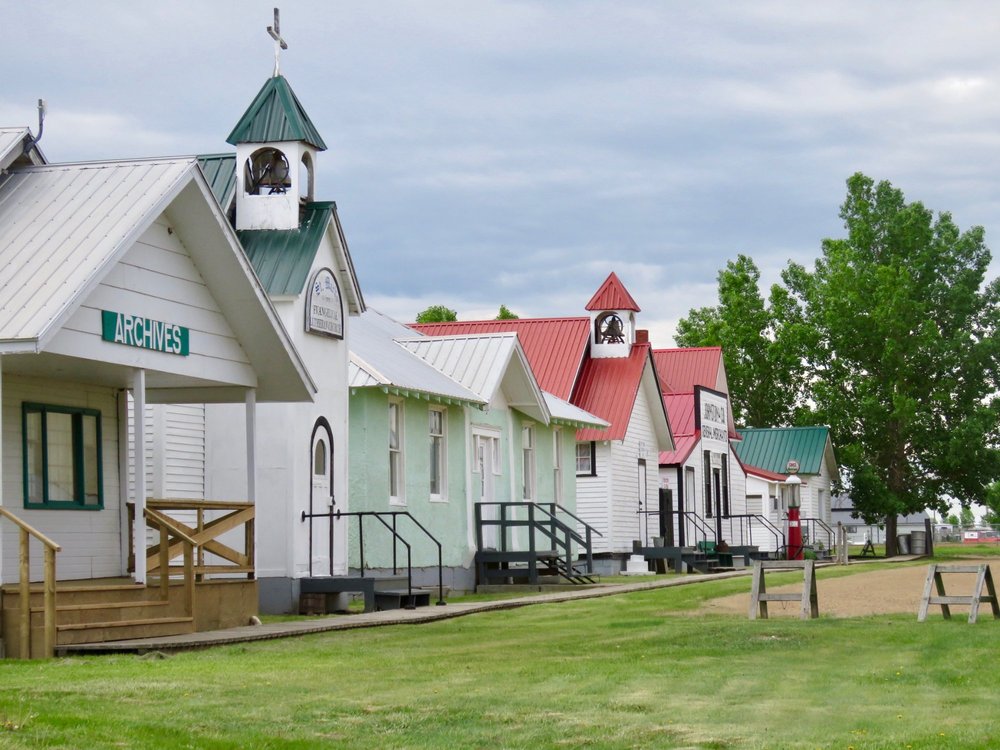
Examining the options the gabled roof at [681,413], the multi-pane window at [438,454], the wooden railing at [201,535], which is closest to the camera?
the wooden railing at [201,535]

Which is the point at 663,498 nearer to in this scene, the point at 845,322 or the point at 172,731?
the point at 845,322

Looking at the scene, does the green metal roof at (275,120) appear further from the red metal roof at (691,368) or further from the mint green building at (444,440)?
the red metal roof at (691,368)

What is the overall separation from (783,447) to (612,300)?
20009 millimetres

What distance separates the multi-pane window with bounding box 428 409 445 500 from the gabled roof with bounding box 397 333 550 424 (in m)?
0.97

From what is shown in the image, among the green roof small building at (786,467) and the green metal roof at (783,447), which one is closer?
the green roof small building at (786,467)

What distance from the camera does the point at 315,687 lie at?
11.8 meters

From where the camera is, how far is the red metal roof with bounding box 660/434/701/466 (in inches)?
1767

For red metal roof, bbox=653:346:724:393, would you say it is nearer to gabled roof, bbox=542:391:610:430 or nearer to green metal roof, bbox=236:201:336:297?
gabled roof, bbox=542:391:610:430

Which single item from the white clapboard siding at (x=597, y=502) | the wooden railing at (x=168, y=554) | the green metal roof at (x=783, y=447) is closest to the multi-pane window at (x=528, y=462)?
the white clapboard siding at (x=597, y=502)

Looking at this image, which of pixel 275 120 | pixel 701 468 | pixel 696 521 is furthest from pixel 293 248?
pixel 701 468

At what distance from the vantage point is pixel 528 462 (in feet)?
114

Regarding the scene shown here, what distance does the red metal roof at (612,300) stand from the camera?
140 feet

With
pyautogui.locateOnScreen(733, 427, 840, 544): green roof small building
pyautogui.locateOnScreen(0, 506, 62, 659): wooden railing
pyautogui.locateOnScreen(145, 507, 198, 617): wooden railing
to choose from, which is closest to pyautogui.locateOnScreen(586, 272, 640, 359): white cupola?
pyautogui.locateOnScreen(733, 427, 840, 544): green roof small building

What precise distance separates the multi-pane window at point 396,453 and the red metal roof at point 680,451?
1806cm
